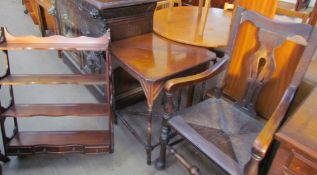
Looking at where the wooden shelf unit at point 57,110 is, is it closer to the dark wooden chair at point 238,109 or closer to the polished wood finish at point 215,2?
the dark wooden chair at point 238,109

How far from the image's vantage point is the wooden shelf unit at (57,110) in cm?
147

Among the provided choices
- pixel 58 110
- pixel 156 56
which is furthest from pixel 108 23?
pixel 58 110

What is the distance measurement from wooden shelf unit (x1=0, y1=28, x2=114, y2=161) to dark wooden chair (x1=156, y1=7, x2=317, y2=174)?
433mm

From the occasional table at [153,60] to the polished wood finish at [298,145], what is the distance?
724 mm

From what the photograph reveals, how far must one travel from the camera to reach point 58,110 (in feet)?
5.50

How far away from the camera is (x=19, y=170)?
1687mm

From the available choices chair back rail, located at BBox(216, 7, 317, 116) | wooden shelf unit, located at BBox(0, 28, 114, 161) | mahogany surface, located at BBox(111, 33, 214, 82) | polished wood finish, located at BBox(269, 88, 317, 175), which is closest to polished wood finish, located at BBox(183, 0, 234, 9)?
mahogany surface, located at BBox(111, 33, 214, 82)

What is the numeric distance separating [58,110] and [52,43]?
44 cm

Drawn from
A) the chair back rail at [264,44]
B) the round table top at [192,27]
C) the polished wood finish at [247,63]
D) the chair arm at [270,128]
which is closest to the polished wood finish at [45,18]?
the round table top at [192,27]

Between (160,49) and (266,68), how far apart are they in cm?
70

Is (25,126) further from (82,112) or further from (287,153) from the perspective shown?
(287,153)

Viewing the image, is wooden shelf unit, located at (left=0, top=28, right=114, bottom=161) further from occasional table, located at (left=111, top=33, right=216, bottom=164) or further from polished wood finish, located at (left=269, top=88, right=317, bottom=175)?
polished wood finish, located at (left=269, top=88, right=317, bottom=175)

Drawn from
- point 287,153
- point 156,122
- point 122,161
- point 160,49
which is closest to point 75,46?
point 160,49

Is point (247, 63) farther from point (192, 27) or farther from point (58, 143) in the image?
point (58, 143)
